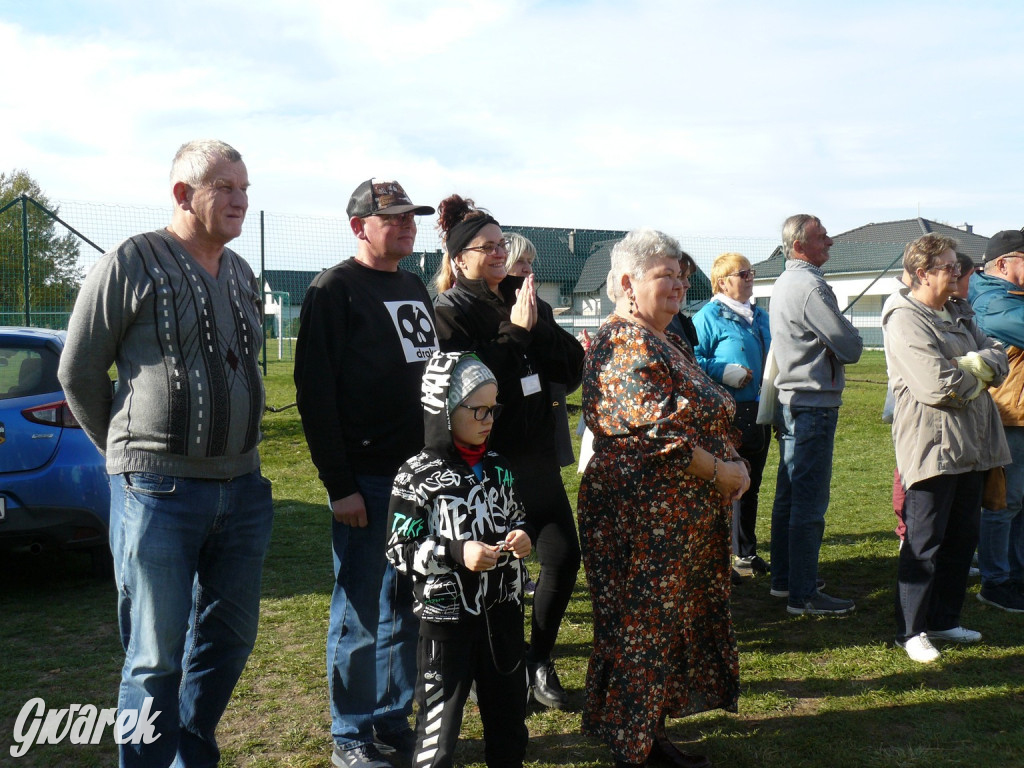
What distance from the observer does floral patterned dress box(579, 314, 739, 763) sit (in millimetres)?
3242

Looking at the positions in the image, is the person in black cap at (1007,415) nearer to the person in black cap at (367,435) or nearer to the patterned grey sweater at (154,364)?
the person in black cap at (367,435)

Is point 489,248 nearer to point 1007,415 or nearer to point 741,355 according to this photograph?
point 741,355

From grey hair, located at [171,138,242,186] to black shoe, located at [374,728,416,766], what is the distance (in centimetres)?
217

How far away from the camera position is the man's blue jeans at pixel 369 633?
132 inches

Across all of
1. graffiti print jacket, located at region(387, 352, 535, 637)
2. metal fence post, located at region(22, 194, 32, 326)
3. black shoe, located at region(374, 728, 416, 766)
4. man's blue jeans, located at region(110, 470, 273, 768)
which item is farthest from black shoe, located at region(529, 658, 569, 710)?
metal fence post, located at region(22, 194, 32, 326)

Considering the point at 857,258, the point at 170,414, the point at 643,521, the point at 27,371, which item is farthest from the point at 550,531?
the point at 857,258

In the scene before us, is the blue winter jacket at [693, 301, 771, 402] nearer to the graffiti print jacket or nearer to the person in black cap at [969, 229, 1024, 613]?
→ the person in black cap at [969, 229, 1024, 613]

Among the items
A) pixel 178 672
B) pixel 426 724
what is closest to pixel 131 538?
pixel 178 672

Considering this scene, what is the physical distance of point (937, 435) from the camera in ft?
14.7

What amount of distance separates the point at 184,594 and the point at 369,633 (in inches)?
33.5

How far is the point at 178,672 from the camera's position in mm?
2752

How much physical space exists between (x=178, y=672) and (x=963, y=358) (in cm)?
386

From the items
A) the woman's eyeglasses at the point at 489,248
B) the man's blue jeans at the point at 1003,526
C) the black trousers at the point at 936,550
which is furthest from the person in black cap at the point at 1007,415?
the woman's eyeglasses at the point at 489,248

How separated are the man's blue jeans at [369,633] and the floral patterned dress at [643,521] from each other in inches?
28.8
